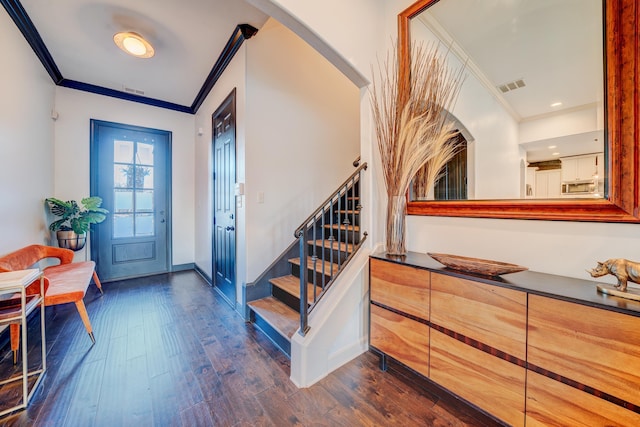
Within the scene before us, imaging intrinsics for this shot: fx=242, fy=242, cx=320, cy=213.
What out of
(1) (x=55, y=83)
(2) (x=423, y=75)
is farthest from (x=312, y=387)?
(1) (x=55, y=83)

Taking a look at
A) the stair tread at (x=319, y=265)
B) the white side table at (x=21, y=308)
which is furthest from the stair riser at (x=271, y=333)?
the white side table at (x=21, y=308)

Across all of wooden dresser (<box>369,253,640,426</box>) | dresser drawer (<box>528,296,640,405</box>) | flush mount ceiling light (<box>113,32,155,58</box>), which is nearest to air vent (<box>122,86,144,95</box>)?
flush mount ceiling light (<box>113,32,155,58</box>)

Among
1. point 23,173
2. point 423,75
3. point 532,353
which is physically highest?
point 423,75

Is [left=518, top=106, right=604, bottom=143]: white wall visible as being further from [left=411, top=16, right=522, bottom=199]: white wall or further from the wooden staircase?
the wooden staircase

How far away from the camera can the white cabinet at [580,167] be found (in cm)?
115

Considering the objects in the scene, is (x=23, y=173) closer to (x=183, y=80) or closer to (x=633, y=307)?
(x=183, y=80)

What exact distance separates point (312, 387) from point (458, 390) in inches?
34.0

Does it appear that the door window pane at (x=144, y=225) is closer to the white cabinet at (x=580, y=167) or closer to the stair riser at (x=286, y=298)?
the stair riser at (x=286, y=298)

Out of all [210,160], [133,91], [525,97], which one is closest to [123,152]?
[133,91]

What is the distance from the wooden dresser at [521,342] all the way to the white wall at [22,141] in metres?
3.43

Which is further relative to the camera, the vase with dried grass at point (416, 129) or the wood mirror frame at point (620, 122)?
the vase with dried grass at point (416, 129)

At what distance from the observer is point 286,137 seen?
109 inches

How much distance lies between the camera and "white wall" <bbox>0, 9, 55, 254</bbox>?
7.02 ft

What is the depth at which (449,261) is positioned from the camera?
1363 millimetres
